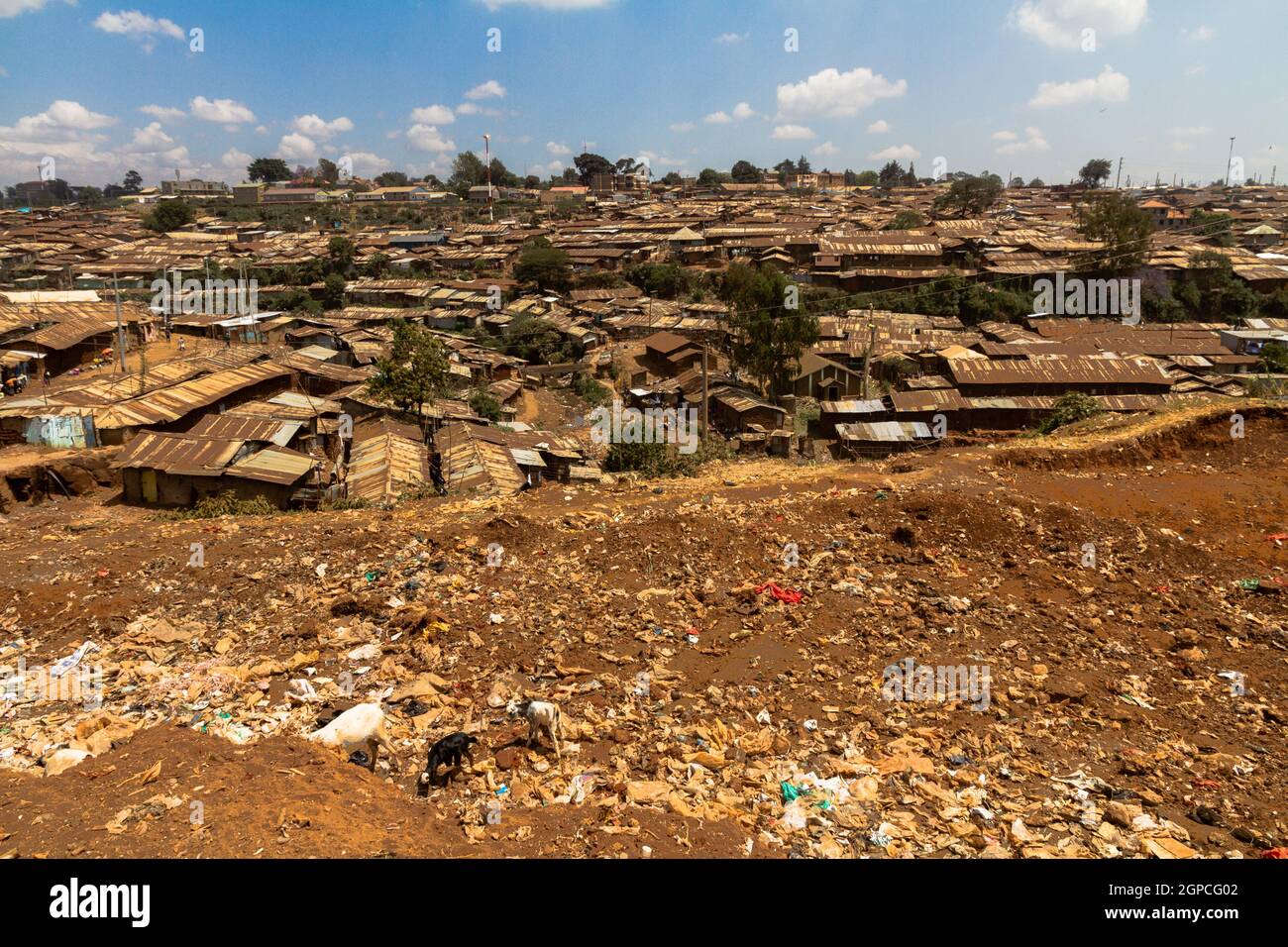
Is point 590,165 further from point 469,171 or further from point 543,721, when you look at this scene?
point 543,721

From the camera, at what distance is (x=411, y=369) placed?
709 inches

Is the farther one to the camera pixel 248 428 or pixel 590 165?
pixel 590 165

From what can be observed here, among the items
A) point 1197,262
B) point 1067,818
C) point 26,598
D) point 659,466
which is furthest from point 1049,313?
point 26,598

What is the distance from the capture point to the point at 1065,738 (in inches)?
231

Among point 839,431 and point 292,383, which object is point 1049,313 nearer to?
point 839,431

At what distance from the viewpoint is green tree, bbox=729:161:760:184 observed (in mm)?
107188

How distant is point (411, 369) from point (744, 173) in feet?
334

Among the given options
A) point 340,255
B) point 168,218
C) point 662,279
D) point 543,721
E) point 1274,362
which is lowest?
point 543,721

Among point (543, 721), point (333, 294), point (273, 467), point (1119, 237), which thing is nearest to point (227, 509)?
point (273, 467)

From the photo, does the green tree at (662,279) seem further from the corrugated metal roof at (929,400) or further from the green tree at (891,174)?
the green tree at (891,174)

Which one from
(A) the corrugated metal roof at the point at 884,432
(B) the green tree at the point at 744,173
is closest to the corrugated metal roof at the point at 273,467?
(A) the corrugated metal roof at the point at 884,432

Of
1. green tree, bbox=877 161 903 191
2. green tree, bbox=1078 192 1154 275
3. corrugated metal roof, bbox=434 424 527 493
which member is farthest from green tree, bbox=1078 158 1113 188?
corrugated metal roof, bbox=434 424 527 493

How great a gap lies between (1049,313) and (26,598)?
126 feet

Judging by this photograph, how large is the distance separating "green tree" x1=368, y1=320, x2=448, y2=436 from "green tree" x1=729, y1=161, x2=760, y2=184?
3842 inches
